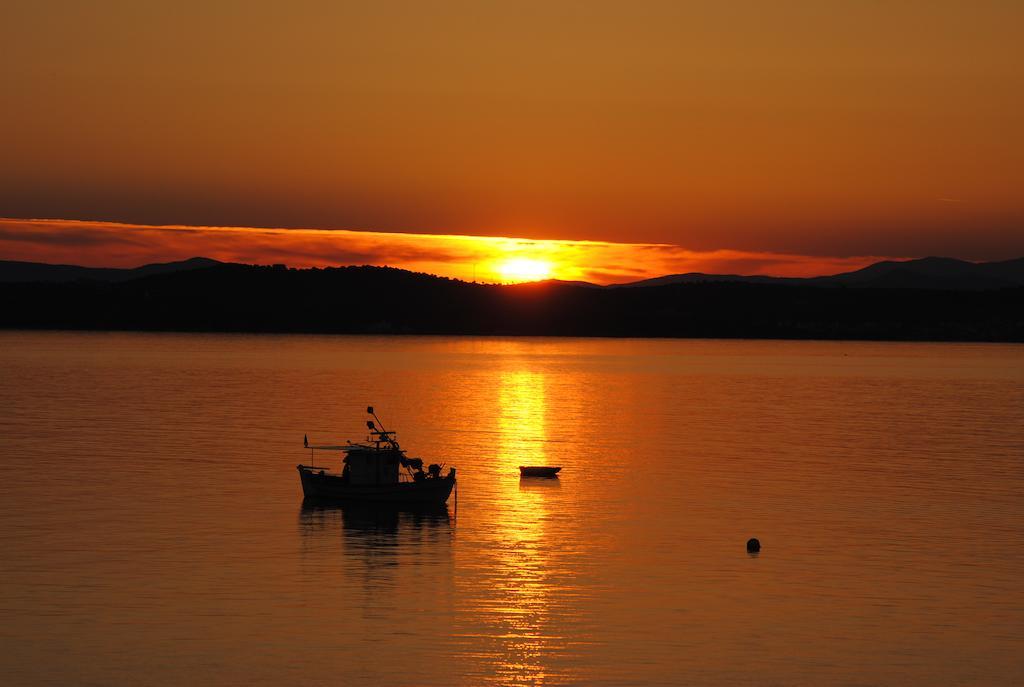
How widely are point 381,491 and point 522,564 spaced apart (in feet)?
46.2

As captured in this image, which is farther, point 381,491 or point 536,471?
point 536,471

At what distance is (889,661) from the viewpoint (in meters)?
34.2

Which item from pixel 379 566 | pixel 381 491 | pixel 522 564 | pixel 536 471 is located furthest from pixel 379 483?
pixel 522 564

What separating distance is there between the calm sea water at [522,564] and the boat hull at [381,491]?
105cm

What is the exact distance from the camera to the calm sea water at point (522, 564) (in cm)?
3347

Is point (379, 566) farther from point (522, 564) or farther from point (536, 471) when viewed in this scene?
point (536, 471)

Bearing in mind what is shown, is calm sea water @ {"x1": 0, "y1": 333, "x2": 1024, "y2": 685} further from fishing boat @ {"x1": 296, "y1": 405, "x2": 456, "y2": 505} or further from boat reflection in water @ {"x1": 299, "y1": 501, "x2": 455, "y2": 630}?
fishing boat @ {"x1": 296, "y1": 405, "x2": 456, "y2": 505}

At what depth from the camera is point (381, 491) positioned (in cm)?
5869

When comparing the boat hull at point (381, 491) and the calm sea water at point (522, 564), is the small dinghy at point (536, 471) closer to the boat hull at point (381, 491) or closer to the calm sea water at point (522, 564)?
the calm sea water at point (522, 564)

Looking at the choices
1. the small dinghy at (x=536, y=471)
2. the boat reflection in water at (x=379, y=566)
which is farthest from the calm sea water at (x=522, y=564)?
the small dinghy at (x=536, y=471)

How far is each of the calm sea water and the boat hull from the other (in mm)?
1048

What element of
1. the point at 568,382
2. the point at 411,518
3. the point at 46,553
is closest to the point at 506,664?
the point at 46,553

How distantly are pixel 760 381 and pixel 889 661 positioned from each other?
160463mm

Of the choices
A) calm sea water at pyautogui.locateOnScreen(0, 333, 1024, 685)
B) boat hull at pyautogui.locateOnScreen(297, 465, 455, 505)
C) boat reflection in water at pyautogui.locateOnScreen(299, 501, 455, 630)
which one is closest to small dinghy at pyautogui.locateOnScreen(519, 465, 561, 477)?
calm sea water at pyautogui.locateOnScreen(0, 333, 1024, 685)
